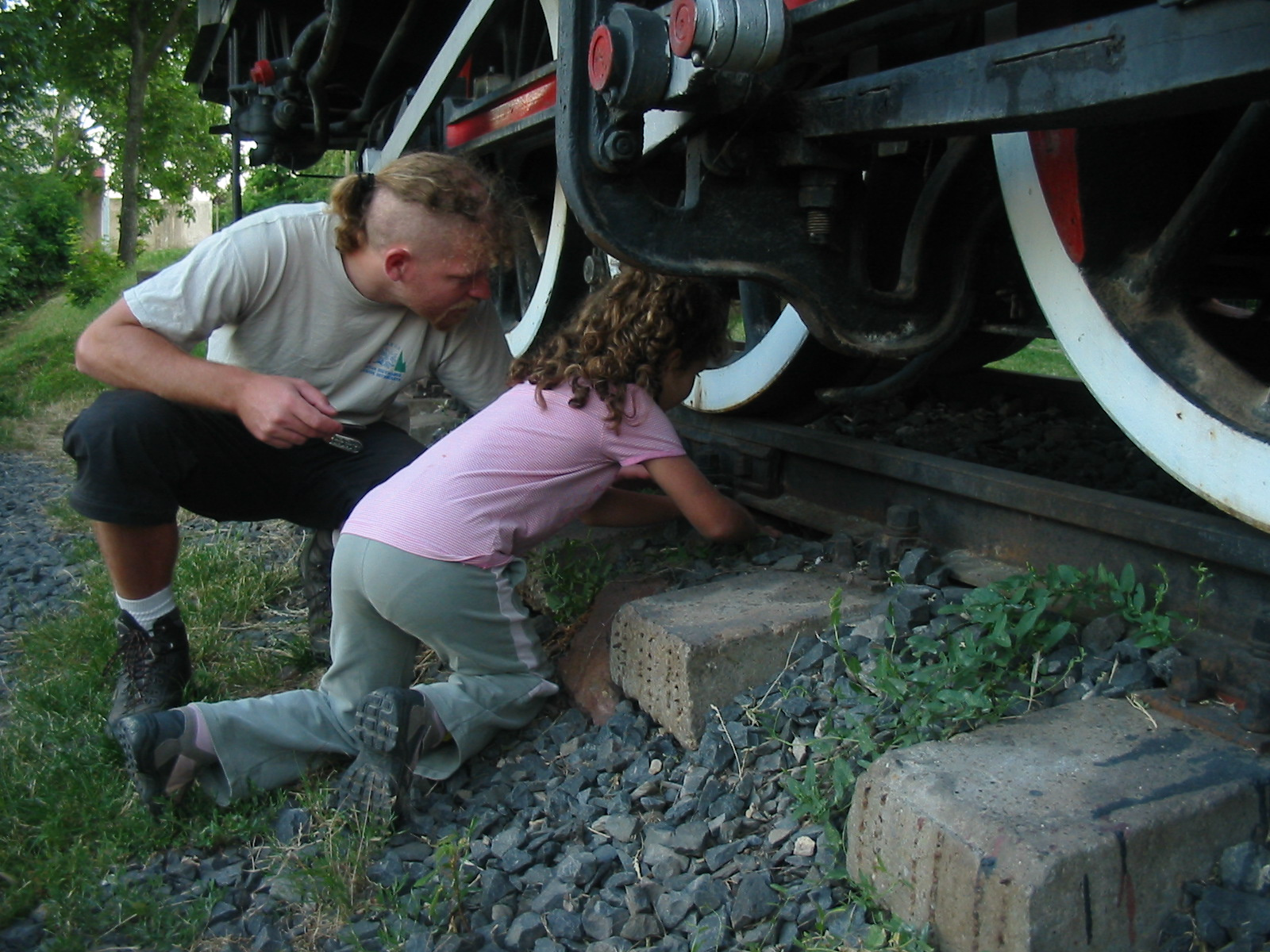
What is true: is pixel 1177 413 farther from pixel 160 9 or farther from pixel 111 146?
pixel 111 146

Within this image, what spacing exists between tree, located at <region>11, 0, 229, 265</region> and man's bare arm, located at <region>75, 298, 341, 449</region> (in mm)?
14256

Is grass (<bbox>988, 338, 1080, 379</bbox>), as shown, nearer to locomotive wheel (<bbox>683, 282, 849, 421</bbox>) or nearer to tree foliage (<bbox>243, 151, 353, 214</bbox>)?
locomotive wheel (<bbox>683, 282, 849, 421</bbox>)

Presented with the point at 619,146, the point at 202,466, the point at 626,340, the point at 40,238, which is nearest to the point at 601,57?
the point at 619,146

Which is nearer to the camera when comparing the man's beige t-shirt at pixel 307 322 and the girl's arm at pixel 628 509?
the man's beige t-shirt at pixel 307 322

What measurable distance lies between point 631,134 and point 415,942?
4.28ft

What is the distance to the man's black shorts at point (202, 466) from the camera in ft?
7.44

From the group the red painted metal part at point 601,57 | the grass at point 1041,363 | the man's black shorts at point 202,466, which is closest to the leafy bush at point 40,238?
the grass at point 1041,363

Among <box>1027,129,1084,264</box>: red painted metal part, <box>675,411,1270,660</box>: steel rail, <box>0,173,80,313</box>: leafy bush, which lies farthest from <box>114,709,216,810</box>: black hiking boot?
<box>0,173,80,313</box>: leafy bush

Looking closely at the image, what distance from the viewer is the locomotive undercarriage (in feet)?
4.81

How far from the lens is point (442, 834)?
6.07ft

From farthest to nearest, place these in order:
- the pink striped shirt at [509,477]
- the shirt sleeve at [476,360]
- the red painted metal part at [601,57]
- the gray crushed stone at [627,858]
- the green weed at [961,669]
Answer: the shirt sleeve at [476,360] < the pink striped shirt at [509,477] < the red painted metal part at [601,57] < the green weed at [961,669] < the gray crushed stone at [627,858]

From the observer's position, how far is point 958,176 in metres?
2.14

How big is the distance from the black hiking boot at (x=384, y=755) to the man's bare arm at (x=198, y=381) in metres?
0.59

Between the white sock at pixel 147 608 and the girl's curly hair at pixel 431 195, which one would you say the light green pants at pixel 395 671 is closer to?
the white sock at pixel 147 608
